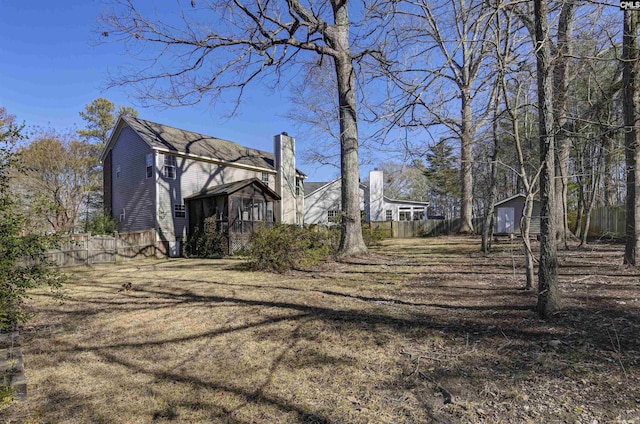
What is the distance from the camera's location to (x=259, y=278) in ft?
26.7

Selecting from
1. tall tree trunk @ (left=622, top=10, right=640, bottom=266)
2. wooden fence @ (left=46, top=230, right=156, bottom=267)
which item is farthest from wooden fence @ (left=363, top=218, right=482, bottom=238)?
tall tree trunk @ (left=622, top=10, right=640, bottom=266)

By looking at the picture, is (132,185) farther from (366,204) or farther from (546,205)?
(546,205)

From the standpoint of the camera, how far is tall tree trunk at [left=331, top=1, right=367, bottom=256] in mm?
10672

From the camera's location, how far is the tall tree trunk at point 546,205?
159 inches

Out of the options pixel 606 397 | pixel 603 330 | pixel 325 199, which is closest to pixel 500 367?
pixel 606 397

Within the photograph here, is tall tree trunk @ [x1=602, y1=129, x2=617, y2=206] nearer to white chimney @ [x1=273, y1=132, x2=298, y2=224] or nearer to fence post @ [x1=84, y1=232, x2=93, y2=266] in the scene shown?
fence post @ [x1=84, y1=232, x2=93, y2=266]

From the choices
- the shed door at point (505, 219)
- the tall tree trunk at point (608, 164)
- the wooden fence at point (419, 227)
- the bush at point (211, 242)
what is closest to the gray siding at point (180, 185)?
the bush at point (211, 242)

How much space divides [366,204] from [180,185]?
17.3 meters

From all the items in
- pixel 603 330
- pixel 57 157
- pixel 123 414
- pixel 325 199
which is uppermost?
pixel 57 157

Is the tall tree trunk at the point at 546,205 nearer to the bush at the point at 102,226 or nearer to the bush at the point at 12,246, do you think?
the bush at the point at 12,246

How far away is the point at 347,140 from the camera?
35.8 feet

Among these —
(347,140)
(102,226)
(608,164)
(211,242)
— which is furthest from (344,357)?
(102,226)

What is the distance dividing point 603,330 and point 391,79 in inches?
197

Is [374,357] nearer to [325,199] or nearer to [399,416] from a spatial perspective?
[399,416]
